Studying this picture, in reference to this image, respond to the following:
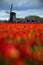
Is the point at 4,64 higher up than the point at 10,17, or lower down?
higher up

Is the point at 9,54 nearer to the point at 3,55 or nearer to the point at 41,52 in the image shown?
the point at 3,55

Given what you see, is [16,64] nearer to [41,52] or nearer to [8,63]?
[8,63]

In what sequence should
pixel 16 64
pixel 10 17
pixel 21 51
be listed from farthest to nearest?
pixel 10 17 → pixel 21 51 → pixel 16 64

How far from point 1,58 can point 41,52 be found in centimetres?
19

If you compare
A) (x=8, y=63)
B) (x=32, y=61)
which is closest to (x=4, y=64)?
(x=8, y=63)

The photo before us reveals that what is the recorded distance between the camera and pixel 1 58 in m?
0.82

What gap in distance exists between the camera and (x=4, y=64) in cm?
77

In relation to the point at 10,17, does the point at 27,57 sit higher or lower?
higher

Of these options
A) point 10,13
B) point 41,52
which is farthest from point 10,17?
point 41,52

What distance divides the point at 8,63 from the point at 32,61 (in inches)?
4.2

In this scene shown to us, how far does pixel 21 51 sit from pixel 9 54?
6 centimetres

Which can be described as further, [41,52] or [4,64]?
[41,52]

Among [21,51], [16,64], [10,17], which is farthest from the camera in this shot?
[10,17]

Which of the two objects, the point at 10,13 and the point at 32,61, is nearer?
the point at 32,61
